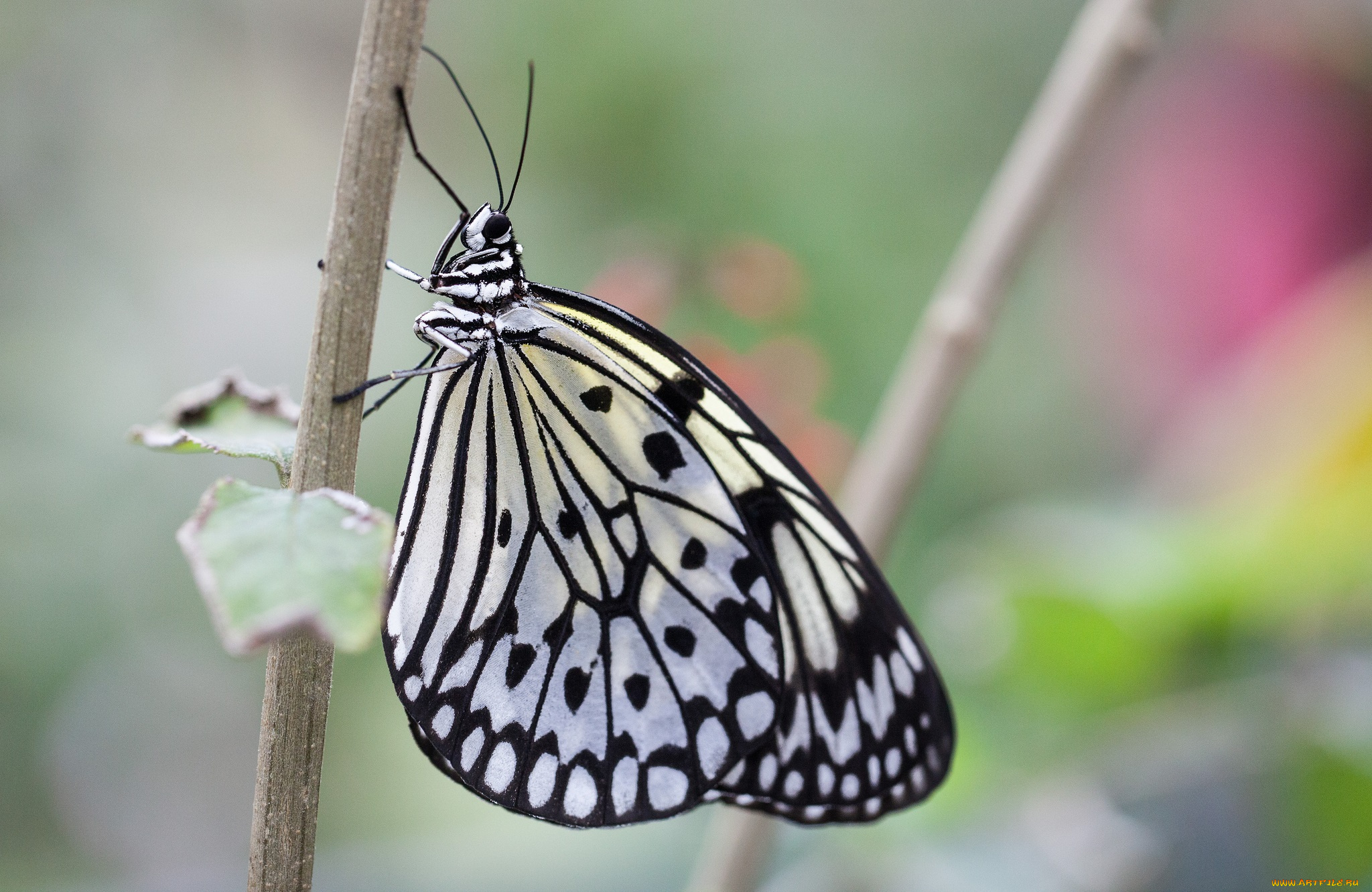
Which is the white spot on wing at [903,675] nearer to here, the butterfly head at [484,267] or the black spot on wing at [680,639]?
the black spot on wing at [680,639]

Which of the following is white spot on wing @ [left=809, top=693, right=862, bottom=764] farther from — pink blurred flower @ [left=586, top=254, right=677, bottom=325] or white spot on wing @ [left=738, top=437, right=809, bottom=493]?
pink blurred flower @ [left=586, top=254, right=677, bottom=325]

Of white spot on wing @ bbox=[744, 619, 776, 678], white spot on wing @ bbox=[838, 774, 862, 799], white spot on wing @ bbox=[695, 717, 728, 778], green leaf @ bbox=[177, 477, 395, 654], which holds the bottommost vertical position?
green leaf @ bbox=[177, 477, 395, 654]

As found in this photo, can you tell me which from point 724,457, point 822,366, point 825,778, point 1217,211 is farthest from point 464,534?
point 1217,211

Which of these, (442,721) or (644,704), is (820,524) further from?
(442,721)

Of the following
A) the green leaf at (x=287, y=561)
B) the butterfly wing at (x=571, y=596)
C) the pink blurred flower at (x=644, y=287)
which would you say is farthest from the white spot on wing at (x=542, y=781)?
the pink blurred flower at (x=644, y=287)

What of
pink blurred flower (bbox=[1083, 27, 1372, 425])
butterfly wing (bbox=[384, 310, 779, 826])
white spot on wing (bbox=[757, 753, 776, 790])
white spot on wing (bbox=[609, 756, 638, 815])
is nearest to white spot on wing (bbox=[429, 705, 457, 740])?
butterfly wing (bbox=[384, 310, 779, 826])

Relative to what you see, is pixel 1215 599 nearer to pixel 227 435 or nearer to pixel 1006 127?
pixel 227 435
